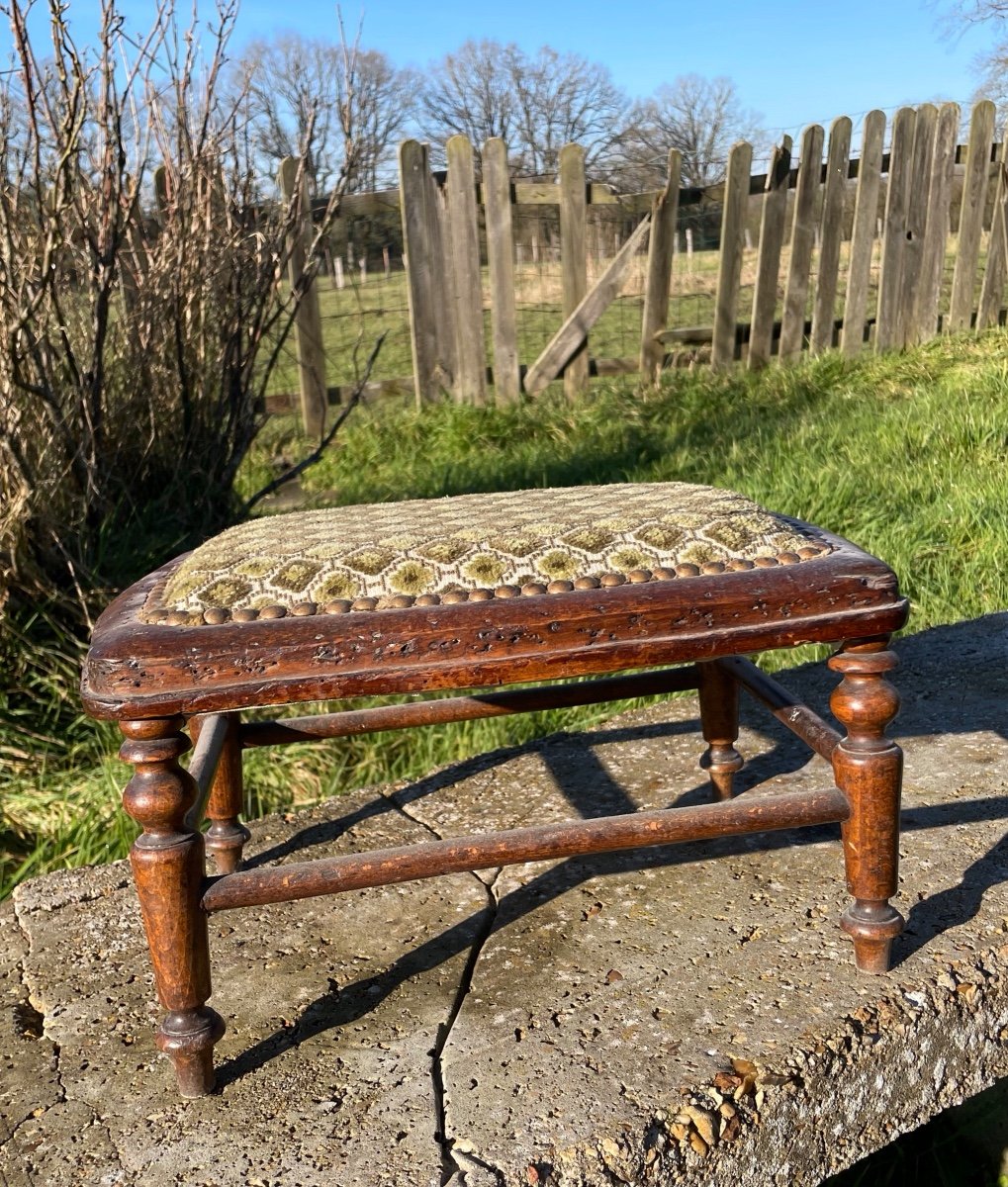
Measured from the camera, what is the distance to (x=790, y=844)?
80.7 inches

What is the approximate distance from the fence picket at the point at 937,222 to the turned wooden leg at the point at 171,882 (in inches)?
274

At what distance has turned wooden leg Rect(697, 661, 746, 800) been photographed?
2105 millimetres

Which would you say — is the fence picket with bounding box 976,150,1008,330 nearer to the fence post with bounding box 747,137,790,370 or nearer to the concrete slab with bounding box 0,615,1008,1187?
the fence post with bounding box 747,137,790,370

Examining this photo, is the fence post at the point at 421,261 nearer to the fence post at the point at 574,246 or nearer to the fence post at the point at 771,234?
the fence post at the point at 574,246

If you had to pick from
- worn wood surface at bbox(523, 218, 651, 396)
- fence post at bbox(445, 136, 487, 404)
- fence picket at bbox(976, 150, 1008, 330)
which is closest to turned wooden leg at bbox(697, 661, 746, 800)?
fence post at bbox(445, 136, 487, 404)

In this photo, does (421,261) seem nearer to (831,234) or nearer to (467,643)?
(831,234)

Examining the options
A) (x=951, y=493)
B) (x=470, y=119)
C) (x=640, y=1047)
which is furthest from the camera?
(x=470, y=119)

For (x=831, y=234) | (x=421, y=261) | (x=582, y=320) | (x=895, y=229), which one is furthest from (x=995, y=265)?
(x=421, y=261)

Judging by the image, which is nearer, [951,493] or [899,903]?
[899,903]

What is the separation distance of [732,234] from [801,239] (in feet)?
1.60

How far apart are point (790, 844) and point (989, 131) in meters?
6.67

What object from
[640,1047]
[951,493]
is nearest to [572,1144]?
[640,1047]

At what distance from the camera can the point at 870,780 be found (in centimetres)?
152

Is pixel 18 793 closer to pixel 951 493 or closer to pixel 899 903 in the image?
pixel 899 903
